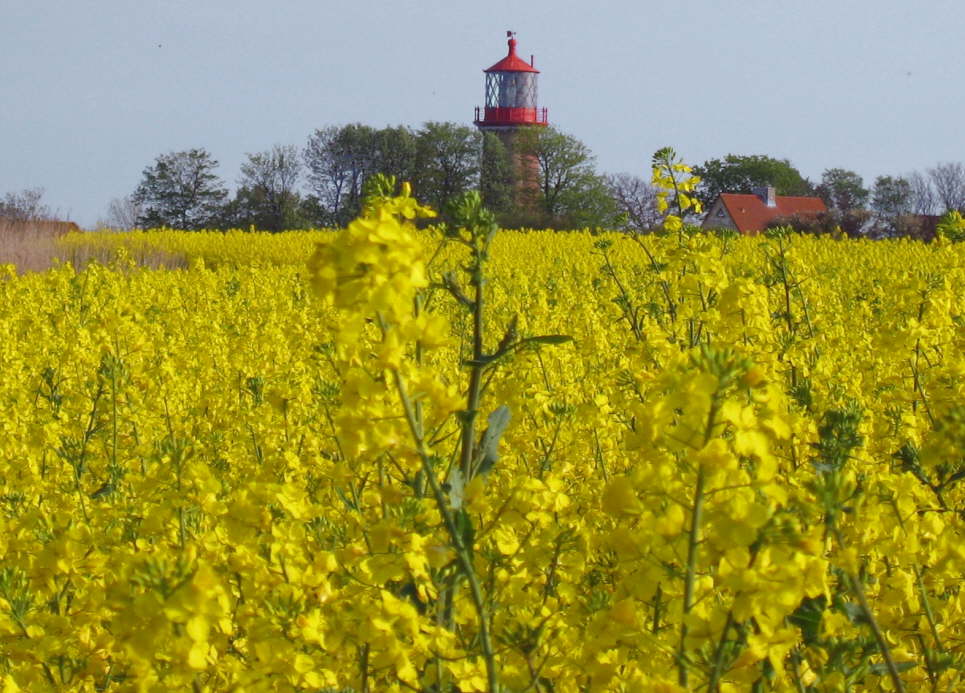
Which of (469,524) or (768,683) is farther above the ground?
(469,524)

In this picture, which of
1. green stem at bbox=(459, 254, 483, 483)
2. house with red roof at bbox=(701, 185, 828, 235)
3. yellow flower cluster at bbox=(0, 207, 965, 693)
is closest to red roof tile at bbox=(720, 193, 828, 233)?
house with red roof at bbox=(701, 185, 828, 235)

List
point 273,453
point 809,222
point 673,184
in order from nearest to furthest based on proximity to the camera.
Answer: point 273,453
point 673,184
point 809,222

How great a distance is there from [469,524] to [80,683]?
1097mm

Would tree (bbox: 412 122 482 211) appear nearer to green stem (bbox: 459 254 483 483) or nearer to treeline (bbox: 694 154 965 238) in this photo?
treeline (bbox: 694 154 965 238)

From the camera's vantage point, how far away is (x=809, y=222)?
106 feet

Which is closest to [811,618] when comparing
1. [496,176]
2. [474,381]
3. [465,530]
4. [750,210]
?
[465,530]

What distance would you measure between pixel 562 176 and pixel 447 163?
502cm

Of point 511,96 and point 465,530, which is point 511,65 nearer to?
point 511,96

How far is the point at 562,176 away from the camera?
164 ft

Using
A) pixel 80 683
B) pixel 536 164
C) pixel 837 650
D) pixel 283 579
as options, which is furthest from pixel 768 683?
pixel 536 164

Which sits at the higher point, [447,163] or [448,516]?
[447,163]

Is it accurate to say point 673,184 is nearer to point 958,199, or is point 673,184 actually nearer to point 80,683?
point 80,683

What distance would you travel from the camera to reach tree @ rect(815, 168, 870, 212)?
63.8m

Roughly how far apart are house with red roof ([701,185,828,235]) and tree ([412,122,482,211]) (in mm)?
11009
